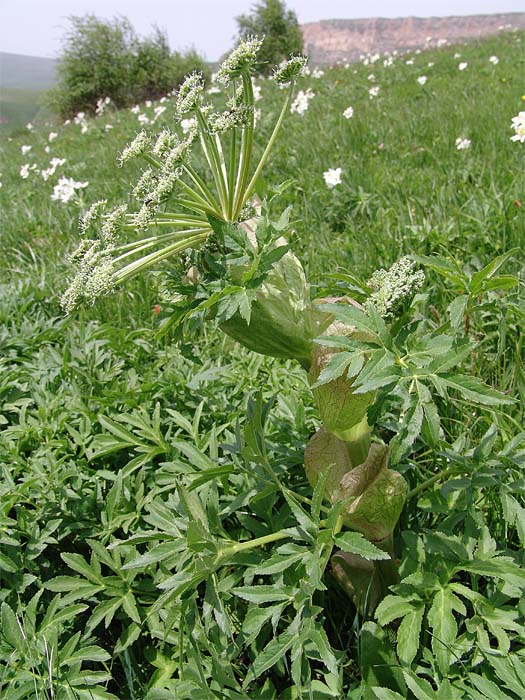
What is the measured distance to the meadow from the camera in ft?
4.49

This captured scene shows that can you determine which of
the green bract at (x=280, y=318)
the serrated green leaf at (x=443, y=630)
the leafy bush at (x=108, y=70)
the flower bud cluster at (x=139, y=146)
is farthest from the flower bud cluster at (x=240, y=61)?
the leafy bush at (x=108, y=70)

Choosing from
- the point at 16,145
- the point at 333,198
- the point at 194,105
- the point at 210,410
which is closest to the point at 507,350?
the point at 210,410

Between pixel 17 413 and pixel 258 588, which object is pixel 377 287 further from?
pixel 17 413

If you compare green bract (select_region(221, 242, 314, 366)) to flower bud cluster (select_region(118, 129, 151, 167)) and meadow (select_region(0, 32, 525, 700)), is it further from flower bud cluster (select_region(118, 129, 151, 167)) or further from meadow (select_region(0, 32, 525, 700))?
flower bud cluster (select_region(118, 129, 151, 167))

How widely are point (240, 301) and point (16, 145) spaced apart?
1367 centimetres

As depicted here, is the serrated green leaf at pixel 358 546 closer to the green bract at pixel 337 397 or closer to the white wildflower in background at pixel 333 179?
the green bract at pixel 337 397

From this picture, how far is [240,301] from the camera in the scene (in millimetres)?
1211

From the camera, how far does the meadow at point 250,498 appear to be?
4.49 ft

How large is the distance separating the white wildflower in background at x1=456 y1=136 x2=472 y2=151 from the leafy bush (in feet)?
115

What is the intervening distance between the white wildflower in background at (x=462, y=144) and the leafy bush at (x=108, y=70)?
115 feet

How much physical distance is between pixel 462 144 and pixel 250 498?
12.0 feet

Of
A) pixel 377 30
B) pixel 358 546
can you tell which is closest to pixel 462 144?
pixel 358 546

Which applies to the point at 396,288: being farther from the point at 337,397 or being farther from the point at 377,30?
the point at 377,30

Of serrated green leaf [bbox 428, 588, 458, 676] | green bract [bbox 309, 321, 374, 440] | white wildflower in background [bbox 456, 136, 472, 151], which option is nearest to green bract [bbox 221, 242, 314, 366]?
green bract [bbox 309, 321, 374, 440]
